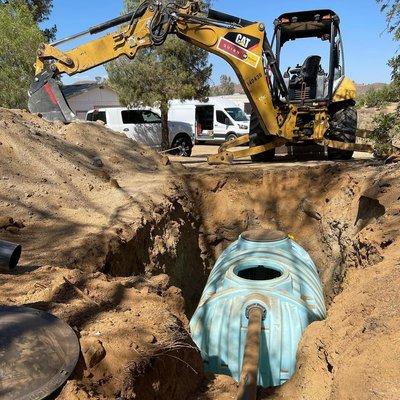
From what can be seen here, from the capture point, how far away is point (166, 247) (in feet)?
23.9

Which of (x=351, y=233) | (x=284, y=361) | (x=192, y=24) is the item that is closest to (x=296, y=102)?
(x=192, y=24)

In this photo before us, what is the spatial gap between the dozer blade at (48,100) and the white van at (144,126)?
29.5ft

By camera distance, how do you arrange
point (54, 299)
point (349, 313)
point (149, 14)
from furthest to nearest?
point (149, 14)
point (349, 313)
point (54, 299)

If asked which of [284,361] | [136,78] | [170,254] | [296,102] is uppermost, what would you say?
[136,78]

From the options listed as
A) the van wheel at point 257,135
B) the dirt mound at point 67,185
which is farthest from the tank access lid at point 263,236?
the van wheel at point 257,135

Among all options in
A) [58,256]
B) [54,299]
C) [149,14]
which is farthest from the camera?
[149,14]

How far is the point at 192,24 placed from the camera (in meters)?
8.89

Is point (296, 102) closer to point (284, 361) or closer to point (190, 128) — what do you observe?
point (284, 361)

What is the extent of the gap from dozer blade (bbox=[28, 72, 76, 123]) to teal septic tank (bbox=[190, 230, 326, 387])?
5534mm

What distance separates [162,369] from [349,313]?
2033 mm

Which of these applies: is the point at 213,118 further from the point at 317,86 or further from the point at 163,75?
the point at 317,86

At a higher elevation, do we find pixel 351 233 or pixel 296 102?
pixel 296 102

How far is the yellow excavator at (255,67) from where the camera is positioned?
8.73 metres

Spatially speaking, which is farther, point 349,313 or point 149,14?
point 149,14
